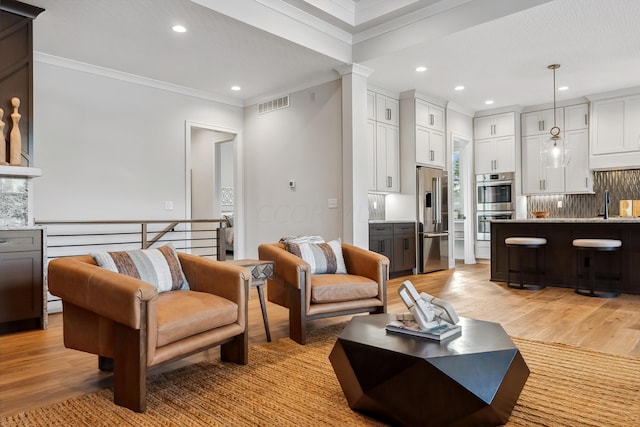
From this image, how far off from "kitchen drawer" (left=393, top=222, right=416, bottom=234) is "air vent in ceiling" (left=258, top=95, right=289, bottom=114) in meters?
2.41

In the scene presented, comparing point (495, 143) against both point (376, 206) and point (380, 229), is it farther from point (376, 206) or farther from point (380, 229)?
point (380, 229)

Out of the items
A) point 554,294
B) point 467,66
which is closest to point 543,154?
point 467,66

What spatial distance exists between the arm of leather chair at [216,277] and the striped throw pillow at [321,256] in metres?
0.84

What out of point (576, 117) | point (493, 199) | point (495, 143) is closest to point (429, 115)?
point (495, 143)

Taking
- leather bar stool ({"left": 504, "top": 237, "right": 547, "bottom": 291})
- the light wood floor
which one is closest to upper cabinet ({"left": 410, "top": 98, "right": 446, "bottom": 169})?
leather bar stool ({"left": 504, "top": 237, "right": 547, "bottom": 291})

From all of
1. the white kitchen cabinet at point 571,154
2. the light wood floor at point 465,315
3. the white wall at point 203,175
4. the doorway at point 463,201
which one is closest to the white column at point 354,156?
the light wood floor at point 465,315

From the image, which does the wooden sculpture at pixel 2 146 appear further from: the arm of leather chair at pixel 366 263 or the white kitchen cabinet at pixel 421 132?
the white kitchen cabinet at pixel 421 132

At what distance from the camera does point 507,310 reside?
13.6ft

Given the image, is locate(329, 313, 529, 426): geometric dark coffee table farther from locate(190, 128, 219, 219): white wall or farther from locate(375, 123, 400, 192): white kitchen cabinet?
locate(190, 128, 219, 219): white wall

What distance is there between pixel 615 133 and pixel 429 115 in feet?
9.79

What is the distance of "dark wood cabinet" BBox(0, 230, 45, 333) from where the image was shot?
11.3 ft

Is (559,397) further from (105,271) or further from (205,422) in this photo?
(105,271)

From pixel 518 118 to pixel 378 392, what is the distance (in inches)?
285

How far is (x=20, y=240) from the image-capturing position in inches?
138
